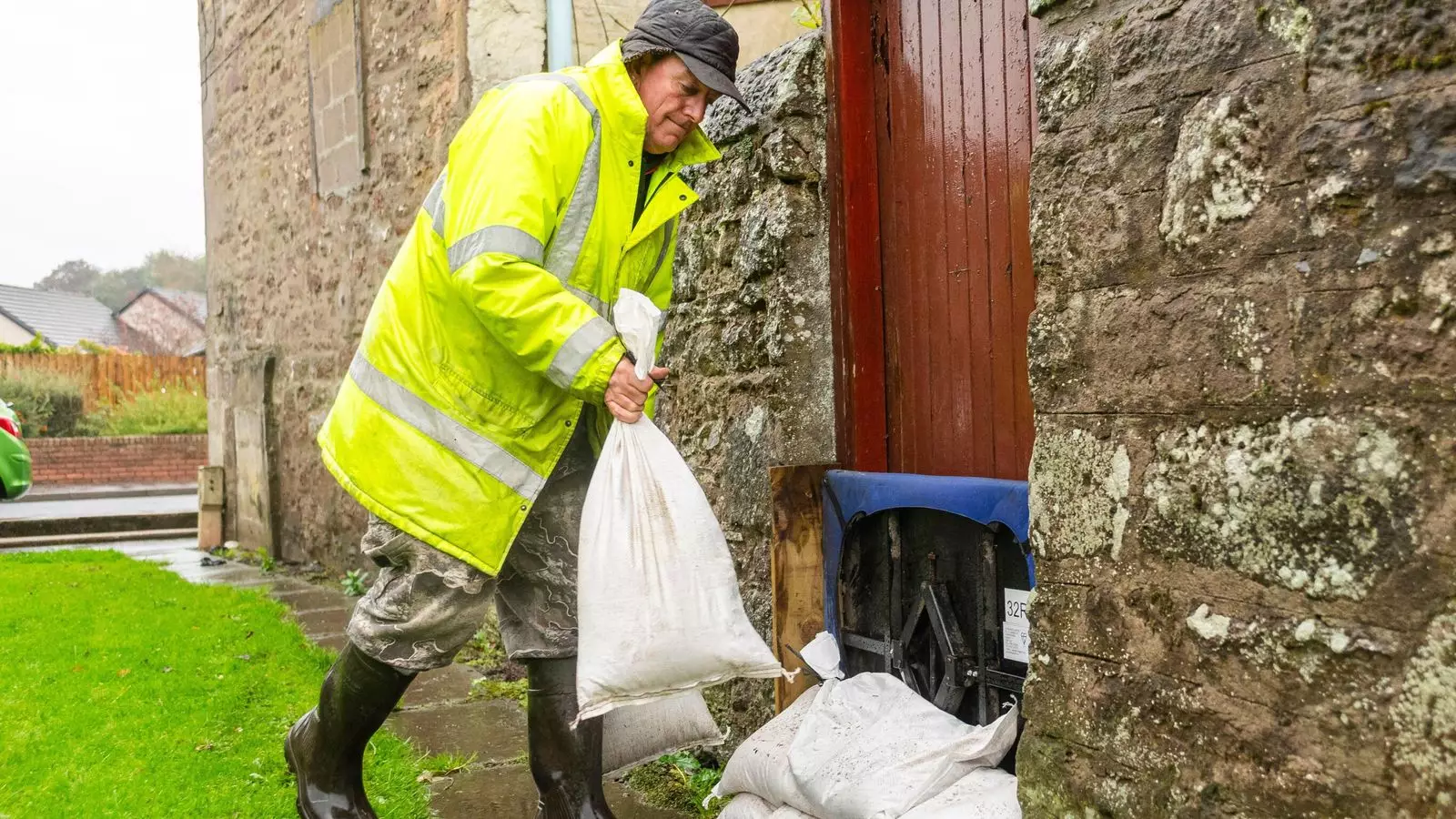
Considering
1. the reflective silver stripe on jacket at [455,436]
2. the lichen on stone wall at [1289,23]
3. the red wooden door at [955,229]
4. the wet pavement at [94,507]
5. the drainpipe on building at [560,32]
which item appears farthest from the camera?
the wet pavement at [94,507]

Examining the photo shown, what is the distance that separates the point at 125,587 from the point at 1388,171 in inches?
281

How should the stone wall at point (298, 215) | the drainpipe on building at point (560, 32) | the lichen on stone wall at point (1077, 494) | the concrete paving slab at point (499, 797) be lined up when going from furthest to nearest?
the stone wall at point (298, 215) < the drainpipe on building at point (560, 32) < the concrete paving slab at point (499, 797) < the lichen on stone wall at point (1077, 494)

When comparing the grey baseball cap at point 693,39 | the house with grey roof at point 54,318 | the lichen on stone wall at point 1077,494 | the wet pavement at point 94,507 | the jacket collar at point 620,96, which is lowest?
the wet pavement at point 94,507

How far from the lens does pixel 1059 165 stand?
1.93 metres

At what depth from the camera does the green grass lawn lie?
3051 mm

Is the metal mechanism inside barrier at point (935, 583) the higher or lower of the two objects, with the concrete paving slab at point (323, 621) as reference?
higher

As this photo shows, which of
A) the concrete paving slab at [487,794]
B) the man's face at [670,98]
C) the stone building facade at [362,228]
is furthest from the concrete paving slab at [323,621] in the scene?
the man's face at [670,98]

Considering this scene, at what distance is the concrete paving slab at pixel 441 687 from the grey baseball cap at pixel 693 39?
265 cm

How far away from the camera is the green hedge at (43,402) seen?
2017cm

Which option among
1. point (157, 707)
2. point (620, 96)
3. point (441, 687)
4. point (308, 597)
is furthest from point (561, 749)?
point (308, 597)

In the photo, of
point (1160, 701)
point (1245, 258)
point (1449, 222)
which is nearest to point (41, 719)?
point (1160, 701)

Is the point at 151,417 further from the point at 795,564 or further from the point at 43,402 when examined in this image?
the point at 795,564

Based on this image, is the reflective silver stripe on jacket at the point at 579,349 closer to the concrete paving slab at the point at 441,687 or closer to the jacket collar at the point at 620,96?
the jacket collar at the point at 620,96

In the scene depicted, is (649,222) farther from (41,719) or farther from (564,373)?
(41,719)
